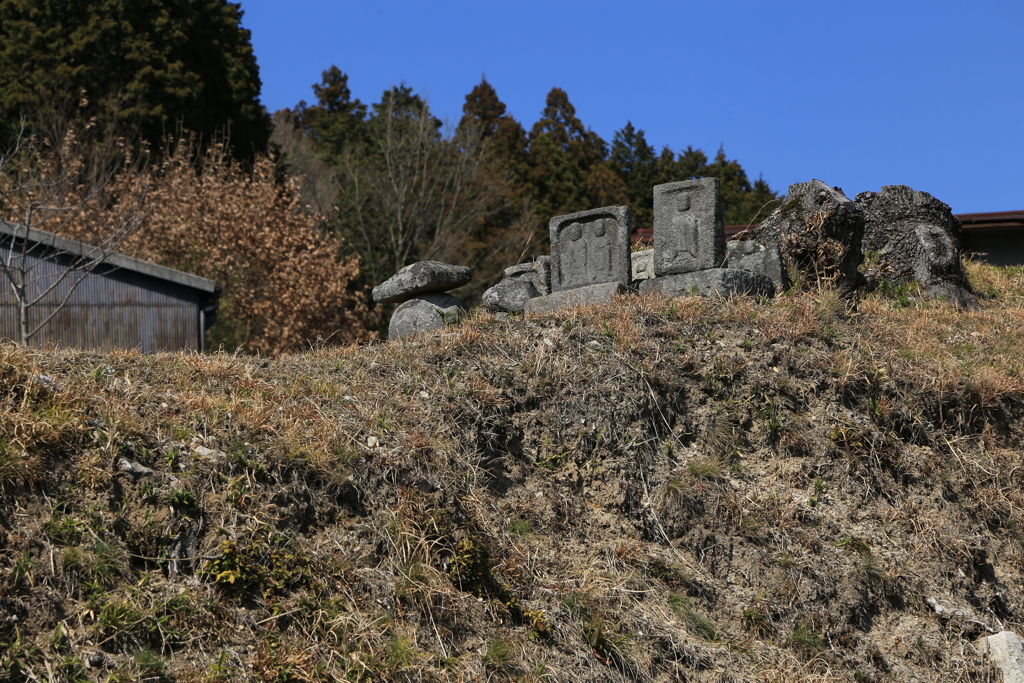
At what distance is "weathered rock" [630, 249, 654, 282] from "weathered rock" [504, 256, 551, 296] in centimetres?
108

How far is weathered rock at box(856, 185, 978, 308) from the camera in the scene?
467 inches

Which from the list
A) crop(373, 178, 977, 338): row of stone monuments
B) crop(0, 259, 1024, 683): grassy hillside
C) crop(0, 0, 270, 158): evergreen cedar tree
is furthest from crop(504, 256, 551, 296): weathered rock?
crop(0, 0, 270, 158): evergreen cedar tree

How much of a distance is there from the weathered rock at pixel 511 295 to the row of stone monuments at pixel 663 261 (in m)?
0.01

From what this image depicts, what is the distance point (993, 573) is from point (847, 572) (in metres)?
1.38

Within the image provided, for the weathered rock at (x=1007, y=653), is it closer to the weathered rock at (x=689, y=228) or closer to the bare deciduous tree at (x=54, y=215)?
the weathered rock at (x=689, y=228)

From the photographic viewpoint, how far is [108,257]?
44.7 feet

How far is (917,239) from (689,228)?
4188mm

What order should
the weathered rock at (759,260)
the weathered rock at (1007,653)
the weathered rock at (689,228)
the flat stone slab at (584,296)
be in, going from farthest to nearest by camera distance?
the weathered rock at (759,260), the weathered rock at (689,228), the flat stone slab at (584,296), the weathered rock at (1007,653)

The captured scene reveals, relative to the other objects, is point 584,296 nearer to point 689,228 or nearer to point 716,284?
point 716,284

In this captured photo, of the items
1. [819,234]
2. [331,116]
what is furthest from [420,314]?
[331,116]

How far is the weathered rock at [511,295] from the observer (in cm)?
1030

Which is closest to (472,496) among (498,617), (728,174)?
(498,617)

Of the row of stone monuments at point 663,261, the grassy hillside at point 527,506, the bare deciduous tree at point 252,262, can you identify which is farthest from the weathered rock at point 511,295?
the bare deciduous tree at point 252,262

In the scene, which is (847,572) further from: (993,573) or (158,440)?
(158,440)
